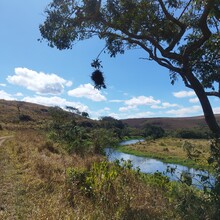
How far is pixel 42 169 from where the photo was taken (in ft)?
37.8

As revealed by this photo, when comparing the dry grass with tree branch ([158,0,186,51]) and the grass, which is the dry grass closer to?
the grass

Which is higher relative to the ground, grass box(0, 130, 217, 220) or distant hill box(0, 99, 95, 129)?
distant hill box(0, 99, 95, 129)

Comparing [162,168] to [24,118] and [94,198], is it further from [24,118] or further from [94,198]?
[24,118]

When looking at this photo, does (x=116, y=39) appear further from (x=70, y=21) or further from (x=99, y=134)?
(x=99, y=134)

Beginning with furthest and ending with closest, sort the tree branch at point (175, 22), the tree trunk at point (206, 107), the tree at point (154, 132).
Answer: the tree at point (154, 132) → the tree branch at point (175, 22) → the tree trunk at point (206, 107)

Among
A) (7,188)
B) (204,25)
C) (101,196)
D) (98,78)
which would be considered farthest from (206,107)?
(7,188)

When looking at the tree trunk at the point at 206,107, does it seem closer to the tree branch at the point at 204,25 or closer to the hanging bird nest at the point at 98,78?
the tree branch at the point at 204,25

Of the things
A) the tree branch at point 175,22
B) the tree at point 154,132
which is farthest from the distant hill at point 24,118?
the tree branch at point 175,22

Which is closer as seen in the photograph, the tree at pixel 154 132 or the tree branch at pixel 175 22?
the tree branch at pixel 175 22

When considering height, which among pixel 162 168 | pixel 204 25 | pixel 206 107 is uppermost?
pixel 204 25

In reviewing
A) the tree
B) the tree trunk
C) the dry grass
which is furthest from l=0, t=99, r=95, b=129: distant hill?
the tree trunk

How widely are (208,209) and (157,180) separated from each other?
3.75 meters

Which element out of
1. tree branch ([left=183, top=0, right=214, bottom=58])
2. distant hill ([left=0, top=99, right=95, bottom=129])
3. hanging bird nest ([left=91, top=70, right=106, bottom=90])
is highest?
distant hill ([left=0, top=99, right=95, bottom=129])

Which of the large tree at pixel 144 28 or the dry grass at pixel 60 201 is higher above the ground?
the large tree at pixel 144 28
